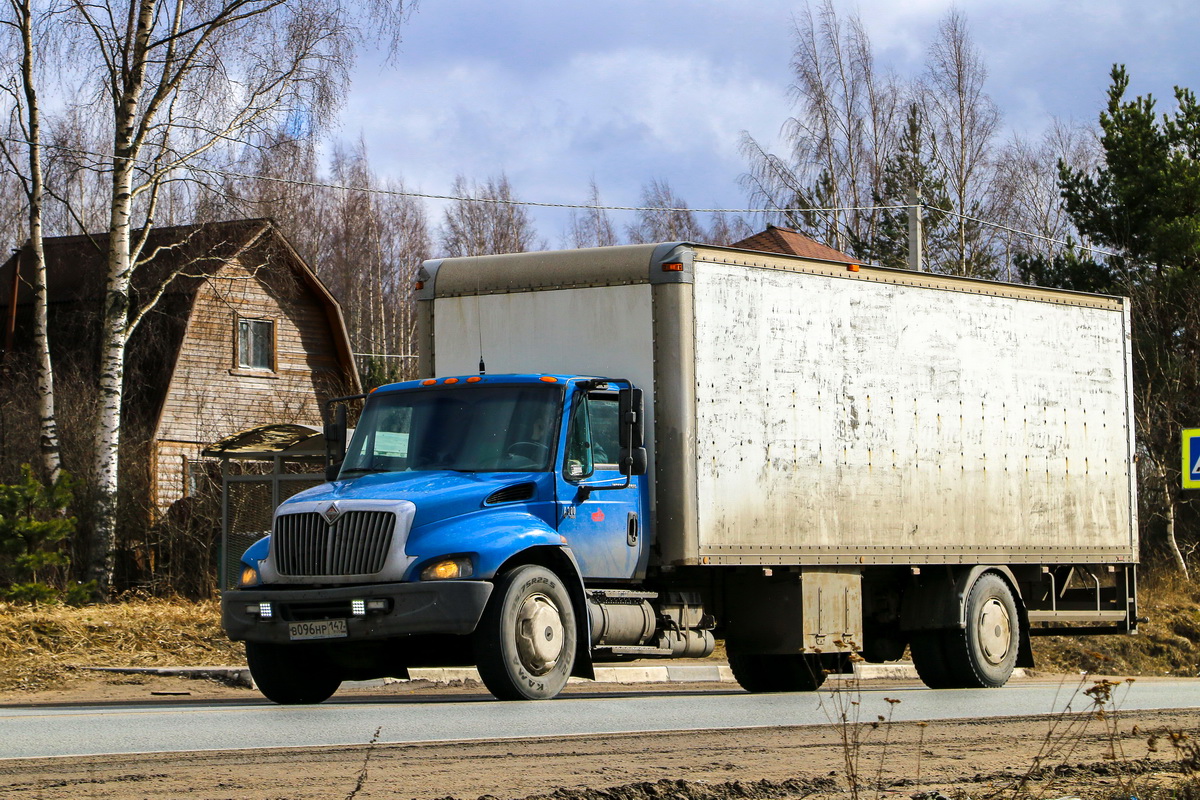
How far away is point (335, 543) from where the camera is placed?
1164cm

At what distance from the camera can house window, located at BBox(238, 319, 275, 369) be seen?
3862cm

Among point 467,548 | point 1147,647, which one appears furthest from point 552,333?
point 1147,647

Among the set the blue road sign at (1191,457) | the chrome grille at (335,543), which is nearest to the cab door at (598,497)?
the chrome grille at (335,543)

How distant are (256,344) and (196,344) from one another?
90.6 inches

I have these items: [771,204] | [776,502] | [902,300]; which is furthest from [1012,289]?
Result: [771,204]

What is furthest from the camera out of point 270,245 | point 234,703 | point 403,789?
point 270,245

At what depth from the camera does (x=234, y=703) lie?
1317cm

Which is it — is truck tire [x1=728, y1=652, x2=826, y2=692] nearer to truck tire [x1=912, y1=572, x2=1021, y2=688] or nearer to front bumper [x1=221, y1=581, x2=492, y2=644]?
truck tire [x1=912, y1=572, x2=1021, y2=688]

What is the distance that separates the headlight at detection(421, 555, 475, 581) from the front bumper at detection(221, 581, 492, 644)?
104mm

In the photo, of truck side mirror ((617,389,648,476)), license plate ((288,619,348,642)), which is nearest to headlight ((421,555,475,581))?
license plate ((288,619,348,642))

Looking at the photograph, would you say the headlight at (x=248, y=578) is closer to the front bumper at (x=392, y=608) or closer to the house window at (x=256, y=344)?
the front bumper at (x=392, y=608)

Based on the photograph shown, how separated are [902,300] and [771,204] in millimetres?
37640

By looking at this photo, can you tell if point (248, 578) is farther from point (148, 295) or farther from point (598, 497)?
point (148, 295)

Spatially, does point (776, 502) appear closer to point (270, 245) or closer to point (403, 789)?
point (403, 789)
